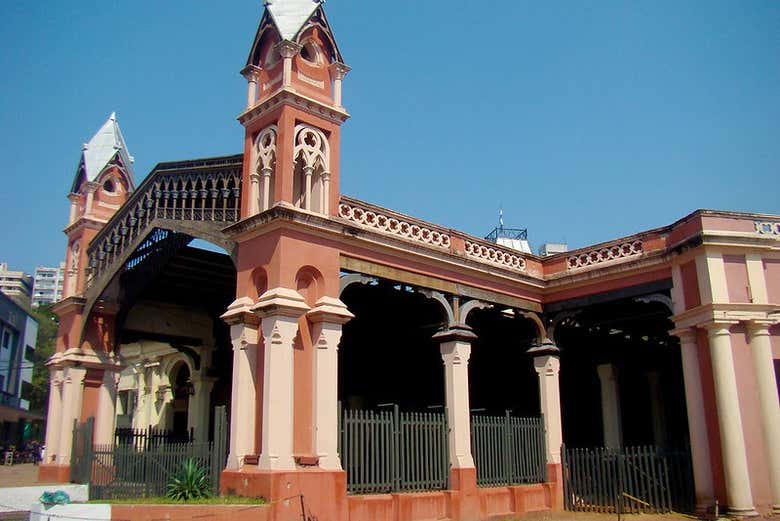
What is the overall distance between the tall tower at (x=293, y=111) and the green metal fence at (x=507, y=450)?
18.7ft

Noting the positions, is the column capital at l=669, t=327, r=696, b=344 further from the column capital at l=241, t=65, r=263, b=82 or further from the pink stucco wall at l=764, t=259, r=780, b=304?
the column capital at l=241, t=65, r=263, b=82

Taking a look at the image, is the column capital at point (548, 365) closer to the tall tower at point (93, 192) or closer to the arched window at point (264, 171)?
the arched window at point (264, 171)

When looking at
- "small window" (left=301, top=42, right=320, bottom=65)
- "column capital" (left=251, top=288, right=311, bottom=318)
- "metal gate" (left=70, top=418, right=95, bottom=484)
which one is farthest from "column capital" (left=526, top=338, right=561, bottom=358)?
"metal gate" (left=70, top=418, right=95, bottom=484)

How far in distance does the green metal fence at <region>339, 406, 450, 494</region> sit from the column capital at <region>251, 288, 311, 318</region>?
2.05 m

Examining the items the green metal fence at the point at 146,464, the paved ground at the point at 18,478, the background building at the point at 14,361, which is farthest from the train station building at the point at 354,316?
the background building at the point at 14,361

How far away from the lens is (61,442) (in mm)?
17812

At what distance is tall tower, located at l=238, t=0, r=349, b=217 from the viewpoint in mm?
12742

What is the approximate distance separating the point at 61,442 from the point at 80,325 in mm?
2840

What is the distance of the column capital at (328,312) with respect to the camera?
12.2 meters

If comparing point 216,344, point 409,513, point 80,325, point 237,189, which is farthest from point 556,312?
point 80,325

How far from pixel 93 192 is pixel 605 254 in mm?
13208

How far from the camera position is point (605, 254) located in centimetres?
1659

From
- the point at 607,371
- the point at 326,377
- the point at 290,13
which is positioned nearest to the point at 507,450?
the point at 326,377

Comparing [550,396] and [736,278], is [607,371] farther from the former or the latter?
[736,278]
